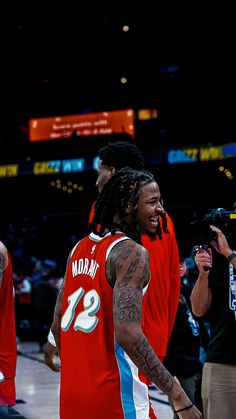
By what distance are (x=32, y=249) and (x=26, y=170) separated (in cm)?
428

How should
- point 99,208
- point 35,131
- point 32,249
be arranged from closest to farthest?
point 99,208, point 32,249, point 35,131

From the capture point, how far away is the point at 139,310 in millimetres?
2658

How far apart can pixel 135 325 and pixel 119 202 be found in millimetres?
528

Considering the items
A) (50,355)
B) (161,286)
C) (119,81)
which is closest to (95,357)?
(50,355)

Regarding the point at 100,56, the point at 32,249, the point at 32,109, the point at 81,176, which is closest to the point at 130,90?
the point at 100,56

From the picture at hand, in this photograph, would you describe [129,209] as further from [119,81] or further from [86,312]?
[119,81]

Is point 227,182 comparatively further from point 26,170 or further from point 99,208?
point 99,208

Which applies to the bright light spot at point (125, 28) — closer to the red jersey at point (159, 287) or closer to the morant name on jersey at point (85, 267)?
the red jersey at point (159, 287)

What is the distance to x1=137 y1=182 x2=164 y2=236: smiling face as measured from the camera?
289 cm

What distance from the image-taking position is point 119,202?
2.90 m

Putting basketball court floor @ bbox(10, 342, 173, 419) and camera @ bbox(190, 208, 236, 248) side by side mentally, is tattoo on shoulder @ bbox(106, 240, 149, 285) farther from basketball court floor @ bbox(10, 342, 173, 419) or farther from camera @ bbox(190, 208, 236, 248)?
basketball court floor @ bbox(10, 342, 173, 419)

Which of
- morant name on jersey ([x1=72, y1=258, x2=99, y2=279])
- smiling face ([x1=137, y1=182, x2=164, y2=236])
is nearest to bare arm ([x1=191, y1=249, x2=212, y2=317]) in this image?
smiling face ([x1=137, y1=182, x2=164, y2=236])

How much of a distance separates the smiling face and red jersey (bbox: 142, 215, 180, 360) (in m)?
0.95

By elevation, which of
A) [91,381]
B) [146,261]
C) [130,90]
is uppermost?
[130,90]
